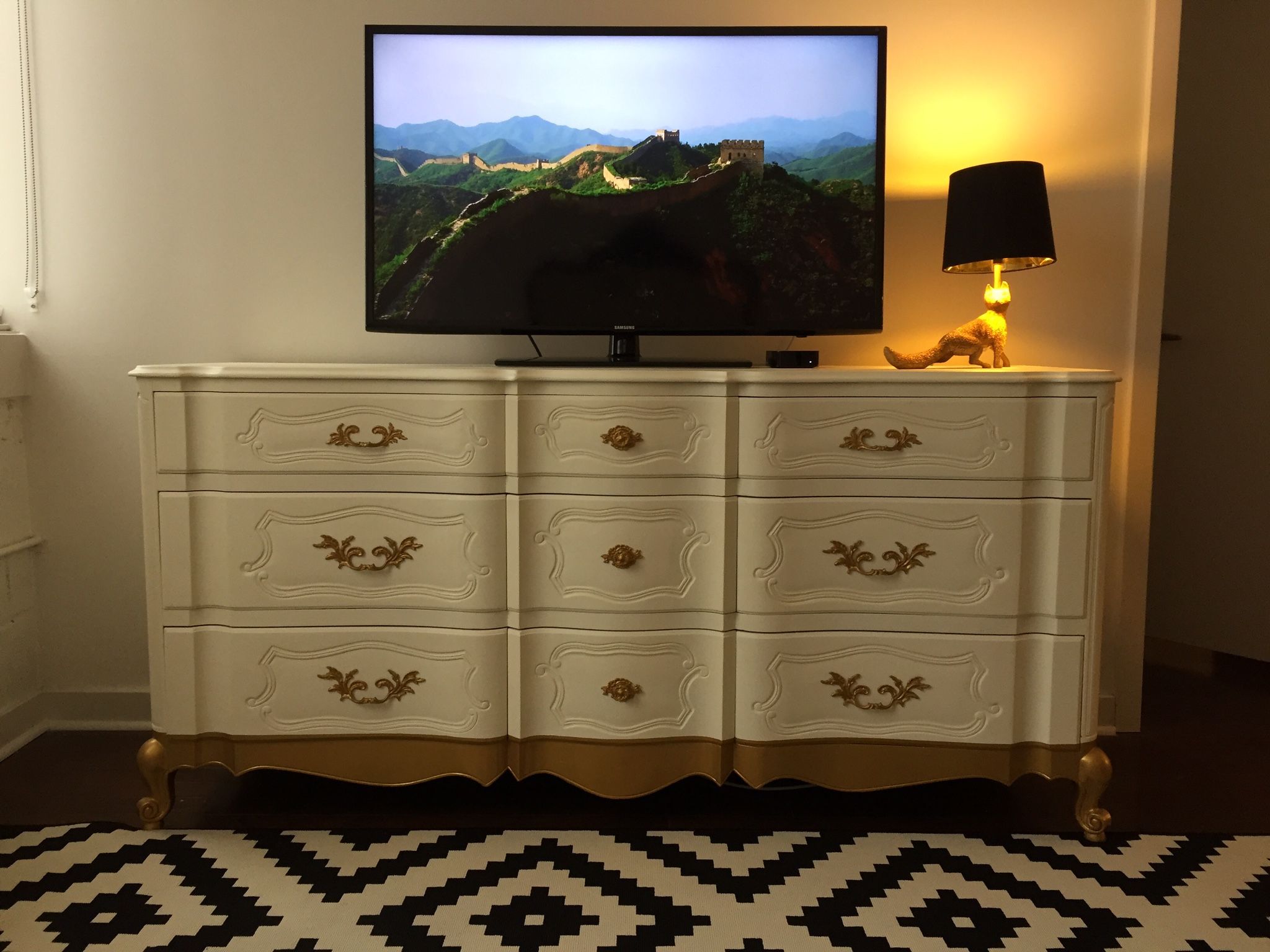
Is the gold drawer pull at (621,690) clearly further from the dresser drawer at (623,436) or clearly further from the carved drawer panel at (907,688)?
the dresser drawer at (623,436)

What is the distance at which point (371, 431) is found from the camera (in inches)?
69.2

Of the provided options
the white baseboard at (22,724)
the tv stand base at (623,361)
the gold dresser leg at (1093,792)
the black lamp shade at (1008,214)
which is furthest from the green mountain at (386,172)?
the gold dresser leg at (1093,792)

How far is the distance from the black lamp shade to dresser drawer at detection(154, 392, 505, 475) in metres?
1.11

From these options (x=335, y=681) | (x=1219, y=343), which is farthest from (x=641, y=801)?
(x=1219, y=343)

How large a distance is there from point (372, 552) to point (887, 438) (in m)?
1.03

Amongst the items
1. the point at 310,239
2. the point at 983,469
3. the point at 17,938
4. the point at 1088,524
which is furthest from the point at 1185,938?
the point at 310,239

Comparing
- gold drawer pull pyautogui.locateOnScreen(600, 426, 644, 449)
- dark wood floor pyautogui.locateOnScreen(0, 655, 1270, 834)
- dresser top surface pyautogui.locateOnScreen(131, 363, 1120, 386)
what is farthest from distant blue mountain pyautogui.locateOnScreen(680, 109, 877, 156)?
dark wood floor pyautogui.locateOnScreen(0, 655, 1270, 834)

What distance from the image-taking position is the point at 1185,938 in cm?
151

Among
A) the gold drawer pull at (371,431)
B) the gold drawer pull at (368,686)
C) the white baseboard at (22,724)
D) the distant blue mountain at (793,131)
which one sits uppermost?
the distant blue mountain at (793,131)

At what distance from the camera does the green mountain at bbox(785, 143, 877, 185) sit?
80.1 inches

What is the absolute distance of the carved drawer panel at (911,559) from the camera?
5.75 ft

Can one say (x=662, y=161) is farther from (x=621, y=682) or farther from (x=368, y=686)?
(x=368, y=686)

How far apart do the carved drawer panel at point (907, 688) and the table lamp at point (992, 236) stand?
0.62 m

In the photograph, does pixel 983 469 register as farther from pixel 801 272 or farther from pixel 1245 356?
pixel 1245 356
